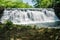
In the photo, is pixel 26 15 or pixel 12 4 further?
pixel 12 4

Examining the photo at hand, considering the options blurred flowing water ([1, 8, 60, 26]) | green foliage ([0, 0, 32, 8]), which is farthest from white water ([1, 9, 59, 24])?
green foliage ([0, 0, 32, 8])

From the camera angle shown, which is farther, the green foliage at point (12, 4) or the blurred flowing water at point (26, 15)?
the green foliage at point (12, 4)

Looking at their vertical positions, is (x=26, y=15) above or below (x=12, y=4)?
above

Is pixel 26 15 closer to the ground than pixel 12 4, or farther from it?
farther from it

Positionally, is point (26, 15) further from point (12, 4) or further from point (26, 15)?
point (12, 4)

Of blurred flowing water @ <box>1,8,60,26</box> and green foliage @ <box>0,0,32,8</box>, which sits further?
green foliage @ <box>0,0,32,8</box>

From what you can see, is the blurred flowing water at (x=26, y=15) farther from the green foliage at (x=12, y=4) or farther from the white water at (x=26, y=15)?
the green foliage at (x=12, y=4)

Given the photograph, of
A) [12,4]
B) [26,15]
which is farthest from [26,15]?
[12,4]

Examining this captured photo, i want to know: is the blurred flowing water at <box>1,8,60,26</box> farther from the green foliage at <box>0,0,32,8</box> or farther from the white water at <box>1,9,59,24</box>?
the green foliage at <box>0,0,32,8</box>

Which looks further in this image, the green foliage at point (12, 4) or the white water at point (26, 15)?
the green foliage at point (12, 4)

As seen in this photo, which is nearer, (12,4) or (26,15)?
(26,15)

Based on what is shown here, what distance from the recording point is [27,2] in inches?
2056

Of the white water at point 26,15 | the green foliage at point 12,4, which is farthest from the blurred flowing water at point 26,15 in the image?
the green foliage at point 12,4

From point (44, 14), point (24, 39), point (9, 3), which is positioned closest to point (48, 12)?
point (44, 14)
